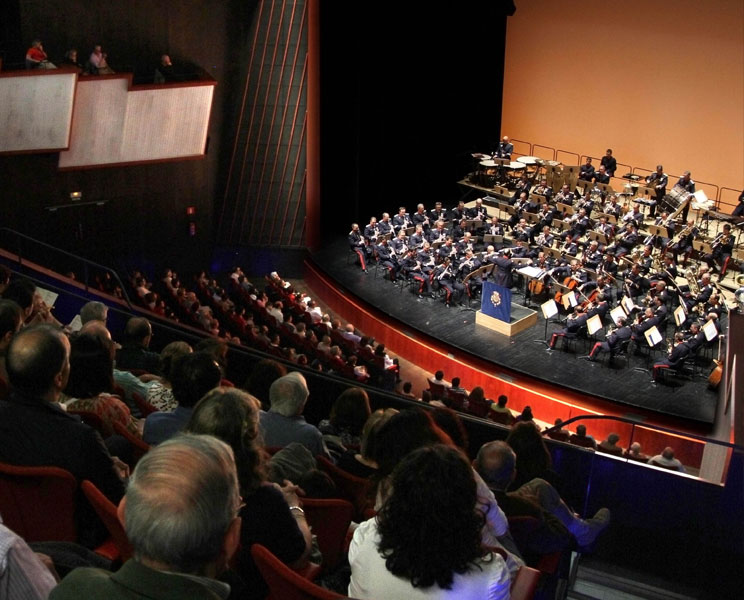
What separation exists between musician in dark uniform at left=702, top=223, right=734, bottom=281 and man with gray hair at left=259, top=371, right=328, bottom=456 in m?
9.67

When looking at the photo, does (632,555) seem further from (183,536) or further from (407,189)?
(407,189)

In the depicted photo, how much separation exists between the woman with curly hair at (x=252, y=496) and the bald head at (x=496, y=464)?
3.03ft

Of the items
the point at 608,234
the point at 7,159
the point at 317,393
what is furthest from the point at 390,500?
the point at 608,234

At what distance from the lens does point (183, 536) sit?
4.30 feet

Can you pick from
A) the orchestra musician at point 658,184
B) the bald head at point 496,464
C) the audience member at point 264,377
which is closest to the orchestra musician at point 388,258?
the orchestra musician at point 658,184

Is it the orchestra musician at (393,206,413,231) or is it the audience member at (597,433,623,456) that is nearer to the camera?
the audience member at (597,433,623,456)

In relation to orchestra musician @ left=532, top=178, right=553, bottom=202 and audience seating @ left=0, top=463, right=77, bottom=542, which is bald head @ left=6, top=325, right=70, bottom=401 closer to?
audience seating @ left=0, top=463, right=77, bottom=542

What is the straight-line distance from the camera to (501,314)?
11102 mm

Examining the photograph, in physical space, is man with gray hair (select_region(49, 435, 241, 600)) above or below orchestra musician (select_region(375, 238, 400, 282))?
below

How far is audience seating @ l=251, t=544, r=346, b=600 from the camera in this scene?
1796mm

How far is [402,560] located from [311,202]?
1252cm

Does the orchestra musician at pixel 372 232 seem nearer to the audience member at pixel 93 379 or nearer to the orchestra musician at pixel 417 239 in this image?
the orchestra musician at pixel 417 239

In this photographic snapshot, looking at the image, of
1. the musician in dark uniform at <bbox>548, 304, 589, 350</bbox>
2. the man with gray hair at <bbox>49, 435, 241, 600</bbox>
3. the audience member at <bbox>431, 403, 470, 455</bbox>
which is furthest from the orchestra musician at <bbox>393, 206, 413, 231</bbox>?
the man with gray hair at <bbox>49, 435, 241, 600</bbox>

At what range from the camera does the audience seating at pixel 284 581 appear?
180cm
